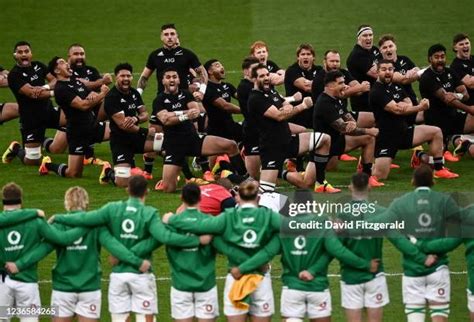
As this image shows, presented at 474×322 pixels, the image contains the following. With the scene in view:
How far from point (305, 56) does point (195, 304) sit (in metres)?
8.04

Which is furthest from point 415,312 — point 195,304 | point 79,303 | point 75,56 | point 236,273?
point 75,56

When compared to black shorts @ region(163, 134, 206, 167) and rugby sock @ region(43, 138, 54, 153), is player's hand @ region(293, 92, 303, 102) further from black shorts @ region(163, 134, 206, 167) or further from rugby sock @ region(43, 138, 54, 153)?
rugby sock @ region(43, 138, 54, 153)

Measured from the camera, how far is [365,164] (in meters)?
22.2

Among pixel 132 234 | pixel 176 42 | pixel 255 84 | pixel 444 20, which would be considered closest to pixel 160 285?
pixel 132 234

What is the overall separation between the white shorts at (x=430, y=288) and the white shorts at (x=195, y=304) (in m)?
2.09

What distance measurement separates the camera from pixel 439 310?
1598 centimetres

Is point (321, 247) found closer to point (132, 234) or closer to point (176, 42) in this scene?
point (132, 234)

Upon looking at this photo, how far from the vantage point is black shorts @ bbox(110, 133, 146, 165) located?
2192 centimetres

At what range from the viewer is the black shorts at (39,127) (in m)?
23.3

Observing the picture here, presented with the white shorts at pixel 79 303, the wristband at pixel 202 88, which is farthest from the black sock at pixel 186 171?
the white shorts at pixel 79 303

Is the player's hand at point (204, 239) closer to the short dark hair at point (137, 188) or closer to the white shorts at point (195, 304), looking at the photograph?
the white shorts at point (195, 304)

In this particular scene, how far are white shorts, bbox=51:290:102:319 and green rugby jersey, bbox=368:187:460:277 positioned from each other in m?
3.24

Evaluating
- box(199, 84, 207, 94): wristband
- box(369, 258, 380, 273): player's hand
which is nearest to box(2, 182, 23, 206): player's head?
box(369, 258, 380, 273): player's hand

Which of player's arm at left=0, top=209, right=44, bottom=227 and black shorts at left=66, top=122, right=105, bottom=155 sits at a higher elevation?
black shorts at left=66, top=122, right=105, bottom=155
